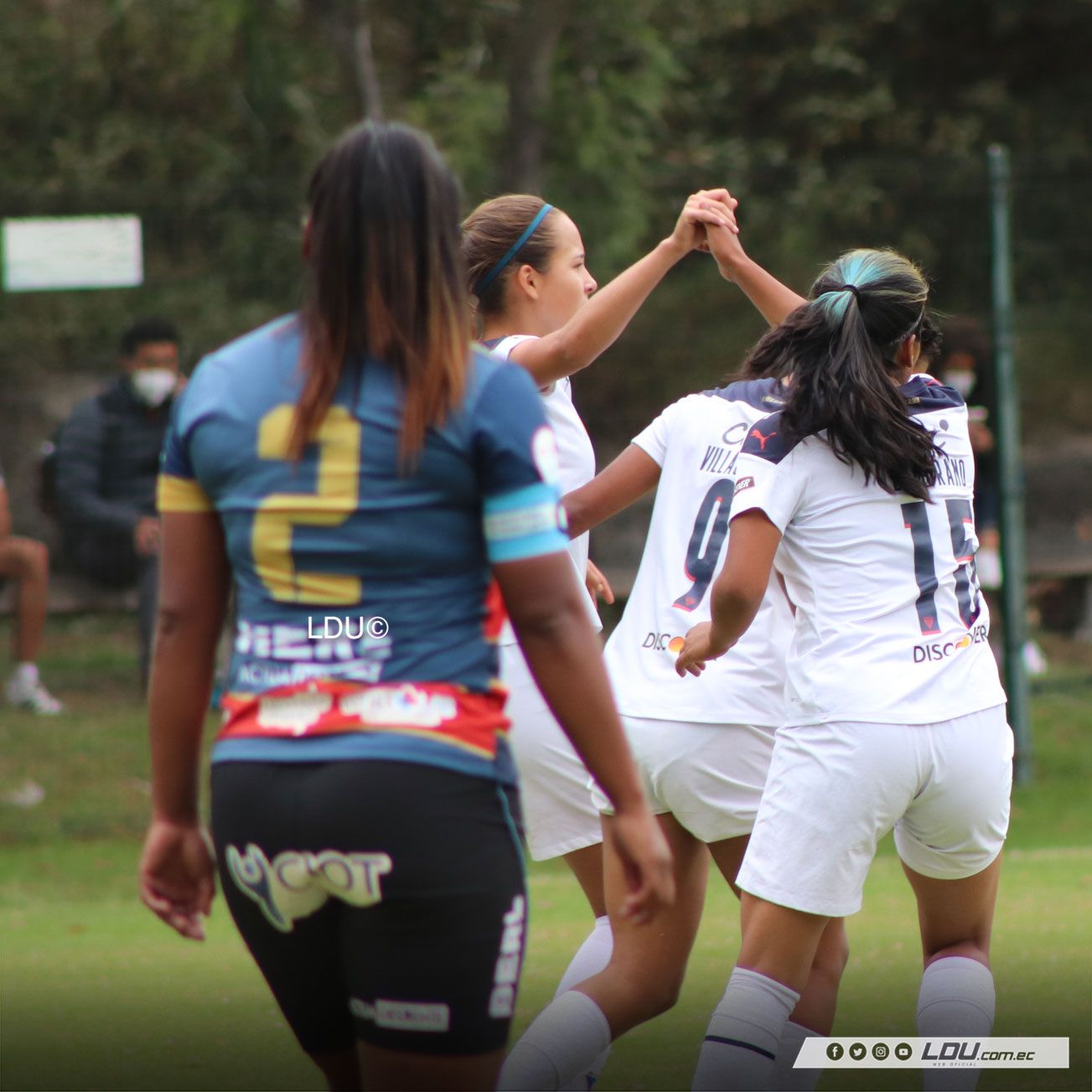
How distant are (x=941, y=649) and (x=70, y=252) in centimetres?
651

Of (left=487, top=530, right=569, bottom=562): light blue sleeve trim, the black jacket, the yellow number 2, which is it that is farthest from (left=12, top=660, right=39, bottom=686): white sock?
(left=487, top=530, right=569, bottom=562): light blue sleeve trim

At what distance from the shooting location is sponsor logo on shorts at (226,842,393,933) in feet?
7.81

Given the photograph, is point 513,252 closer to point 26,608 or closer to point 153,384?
point 153,384

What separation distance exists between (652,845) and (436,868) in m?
0.33

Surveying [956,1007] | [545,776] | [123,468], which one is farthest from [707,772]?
[123,468]

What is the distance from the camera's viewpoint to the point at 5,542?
9234 mm

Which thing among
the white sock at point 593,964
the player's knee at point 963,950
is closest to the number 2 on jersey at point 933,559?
the player's knee at point 963,950

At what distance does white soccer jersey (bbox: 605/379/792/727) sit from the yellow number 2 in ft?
5.65

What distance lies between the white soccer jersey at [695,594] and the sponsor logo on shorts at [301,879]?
5.44 ft

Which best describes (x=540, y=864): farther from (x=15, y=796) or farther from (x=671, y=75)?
(x=671, y=75)

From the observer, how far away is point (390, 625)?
7.90 ft

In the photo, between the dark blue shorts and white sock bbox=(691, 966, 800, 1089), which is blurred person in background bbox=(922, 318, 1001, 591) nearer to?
white sock bbox=(691, 966, 800, 1089)

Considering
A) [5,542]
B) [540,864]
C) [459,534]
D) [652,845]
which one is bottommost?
[540,864]

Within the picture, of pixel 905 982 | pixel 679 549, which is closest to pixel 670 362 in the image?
pixel 905 982
